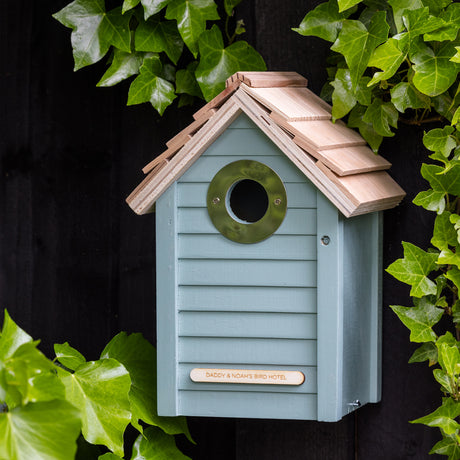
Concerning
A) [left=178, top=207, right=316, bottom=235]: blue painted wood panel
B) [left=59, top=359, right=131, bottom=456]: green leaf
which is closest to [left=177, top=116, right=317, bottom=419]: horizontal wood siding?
[left=178, top=207, right=316, bottom=235]: blue painted wood panel

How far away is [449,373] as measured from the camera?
4.24 feet

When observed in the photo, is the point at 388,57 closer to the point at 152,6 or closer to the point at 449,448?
the point at 152,6

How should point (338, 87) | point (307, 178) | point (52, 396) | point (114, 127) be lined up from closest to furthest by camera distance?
point (52, 396)
point (307, 178)
point (338, 87)
point (114, 127)

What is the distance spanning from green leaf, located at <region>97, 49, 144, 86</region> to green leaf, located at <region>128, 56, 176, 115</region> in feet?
0.11

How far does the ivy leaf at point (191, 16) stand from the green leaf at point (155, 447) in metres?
0.69

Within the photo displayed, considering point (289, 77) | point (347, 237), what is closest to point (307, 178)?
point (347, 237)

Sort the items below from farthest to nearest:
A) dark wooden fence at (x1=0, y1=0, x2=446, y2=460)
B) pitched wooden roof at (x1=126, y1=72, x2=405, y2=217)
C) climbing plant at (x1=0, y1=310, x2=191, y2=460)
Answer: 1. dark wooden fence at (x1=0, y1=0, x2=446, y2=460)
2. pitched wooden roof at (x1=126, y1=72, x2=405, y2=217)
3. climbing plant at (x1=0, y1=310, x2=191, y2=460)

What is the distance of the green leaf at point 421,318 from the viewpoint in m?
1.35

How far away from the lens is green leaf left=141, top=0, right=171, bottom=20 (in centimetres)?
145

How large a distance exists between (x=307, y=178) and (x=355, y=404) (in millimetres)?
407

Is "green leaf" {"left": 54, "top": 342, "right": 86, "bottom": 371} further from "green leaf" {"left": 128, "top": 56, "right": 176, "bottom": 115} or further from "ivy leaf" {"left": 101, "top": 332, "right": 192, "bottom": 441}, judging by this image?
"green leaf" {"left": 128, "top": 56, "right": 176, "bottom": 115}

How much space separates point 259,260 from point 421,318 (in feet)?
0.97

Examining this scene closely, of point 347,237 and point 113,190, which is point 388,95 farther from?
point 113,190

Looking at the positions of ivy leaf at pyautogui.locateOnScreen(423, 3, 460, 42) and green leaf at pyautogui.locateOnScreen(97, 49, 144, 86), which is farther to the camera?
green leaf at pyautogui.locateOnScreen(97, 49, 144, 86)
